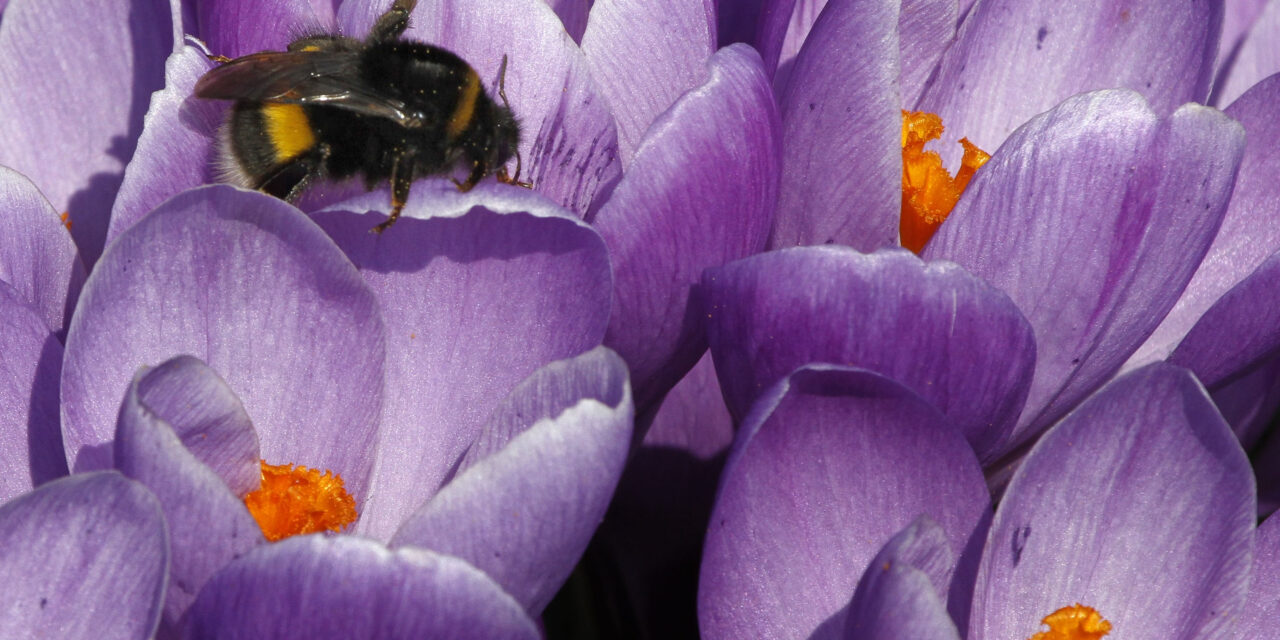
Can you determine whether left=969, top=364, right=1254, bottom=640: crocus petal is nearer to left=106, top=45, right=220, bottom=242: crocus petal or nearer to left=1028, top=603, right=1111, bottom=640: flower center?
left=1028, top=603, right=1111, bottom=640: flower center

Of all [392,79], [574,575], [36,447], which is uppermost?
[392,79]

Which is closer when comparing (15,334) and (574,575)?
(15,334)

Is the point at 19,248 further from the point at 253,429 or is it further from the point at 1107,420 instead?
the point at 1107,420

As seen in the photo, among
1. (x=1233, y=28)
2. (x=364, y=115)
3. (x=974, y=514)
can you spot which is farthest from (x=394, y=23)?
(x=1233, y=28)

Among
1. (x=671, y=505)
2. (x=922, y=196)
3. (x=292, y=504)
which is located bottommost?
(x=671, y=505)

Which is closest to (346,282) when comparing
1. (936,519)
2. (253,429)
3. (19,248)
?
(253,429)

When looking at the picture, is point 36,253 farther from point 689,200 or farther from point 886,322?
point 886,322

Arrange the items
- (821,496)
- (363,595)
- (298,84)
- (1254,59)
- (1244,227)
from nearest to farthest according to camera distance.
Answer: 1. (363,595)
2. (821,496)
3. (298,84)
4. (1244,227)
5. (1254,59)
